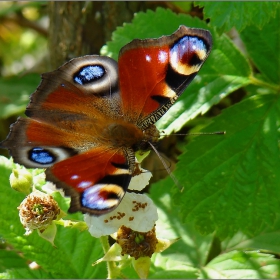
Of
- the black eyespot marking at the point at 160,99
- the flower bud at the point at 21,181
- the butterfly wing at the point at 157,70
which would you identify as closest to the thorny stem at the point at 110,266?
the flower bud at the point at 21,181

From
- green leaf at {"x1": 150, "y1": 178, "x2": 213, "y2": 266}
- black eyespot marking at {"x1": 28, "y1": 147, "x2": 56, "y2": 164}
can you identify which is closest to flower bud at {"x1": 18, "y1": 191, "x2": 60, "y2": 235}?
black eyespot marking at {"x1": 28, "y1": 147, "x2": 56, "y2": 164}

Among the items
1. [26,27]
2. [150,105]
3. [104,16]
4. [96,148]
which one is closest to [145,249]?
[96,148]

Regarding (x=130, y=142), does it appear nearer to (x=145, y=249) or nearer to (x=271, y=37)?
(x=145, y=249)

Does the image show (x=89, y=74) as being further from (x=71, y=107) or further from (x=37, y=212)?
(x=37, y=212)

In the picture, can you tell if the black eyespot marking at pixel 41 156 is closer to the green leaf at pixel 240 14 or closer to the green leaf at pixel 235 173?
the green leaf at pixel 235 173

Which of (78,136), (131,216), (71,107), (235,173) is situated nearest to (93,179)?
(131,216)

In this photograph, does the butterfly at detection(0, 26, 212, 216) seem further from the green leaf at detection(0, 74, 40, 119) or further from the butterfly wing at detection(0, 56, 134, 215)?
the green leaf at detection(0, 74, 40, 119)
